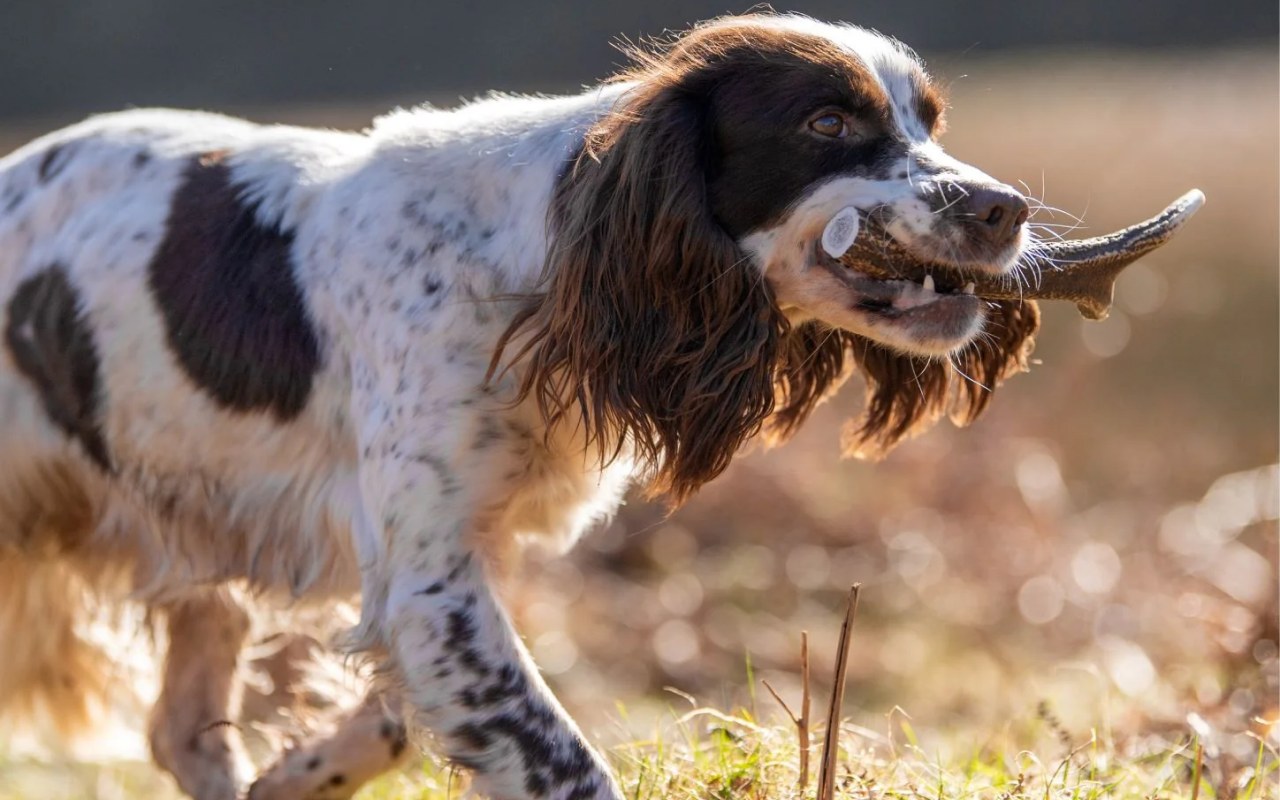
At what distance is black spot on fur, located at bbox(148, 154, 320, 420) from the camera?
129 inches

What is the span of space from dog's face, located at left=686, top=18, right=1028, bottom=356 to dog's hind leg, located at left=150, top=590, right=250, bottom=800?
1.59m

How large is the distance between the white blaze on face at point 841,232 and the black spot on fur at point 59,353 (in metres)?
1.47

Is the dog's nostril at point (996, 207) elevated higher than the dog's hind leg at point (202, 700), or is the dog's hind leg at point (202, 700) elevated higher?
the dog's nostril at point (996, 207)

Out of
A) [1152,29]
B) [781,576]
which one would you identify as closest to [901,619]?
[781,576]

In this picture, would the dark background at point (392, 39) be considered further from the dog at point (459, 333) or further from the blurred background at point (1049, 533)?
the dog at point (459, 333)

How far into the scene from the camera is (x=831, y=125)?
2.97 meters

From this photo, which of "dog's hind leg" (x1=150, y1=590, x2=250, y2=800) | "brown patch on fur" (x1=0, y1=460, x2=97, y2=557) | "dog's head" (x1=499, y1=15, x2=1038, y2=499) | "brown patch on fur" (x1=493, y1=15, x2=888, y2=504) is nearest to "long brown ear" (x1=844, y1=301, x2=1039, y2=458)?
"dog's head" (x1=499, y1=15, x2=1038, y2=499)

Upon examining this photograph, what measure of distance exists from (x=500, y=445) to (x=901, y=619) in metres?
3.49

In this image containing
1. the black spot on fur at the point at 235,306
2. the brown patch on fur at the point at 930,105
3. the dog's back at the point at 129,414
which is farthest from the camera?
the dog's back at the point at 129,414

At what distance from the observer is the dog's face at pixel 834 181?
288 cm

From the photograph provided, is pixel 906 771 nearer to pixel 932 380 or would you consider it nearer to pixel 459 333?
pixel 932 380

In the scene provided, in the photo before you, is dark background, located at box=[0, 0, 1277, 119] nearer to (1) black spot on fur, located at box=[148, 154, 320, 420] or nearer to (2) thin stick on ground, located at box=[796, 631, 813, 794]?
(1) black spot on fur, located at box=[148, 154, 320, 420]

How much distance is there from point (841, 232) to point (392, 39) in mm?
14799

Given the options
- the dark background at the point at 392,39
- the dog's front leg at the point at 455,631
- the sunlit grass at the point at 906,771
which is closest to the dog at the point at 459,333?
the dog's front leg at the point at 455,631
